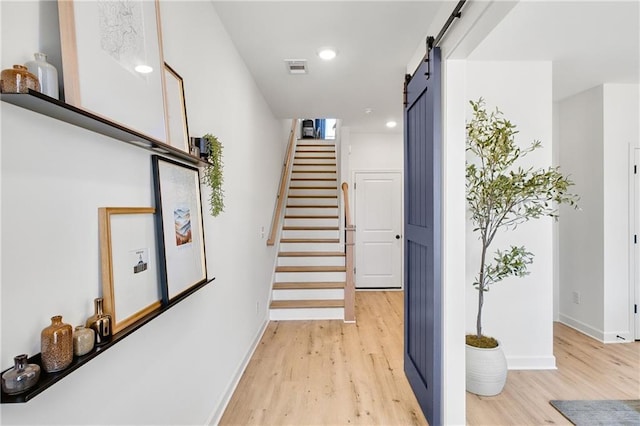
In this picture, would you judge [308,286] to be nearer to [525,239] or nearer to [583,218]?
[525,239]

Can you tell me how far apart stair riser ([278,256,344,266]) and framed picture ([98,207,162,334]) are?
3300 mm

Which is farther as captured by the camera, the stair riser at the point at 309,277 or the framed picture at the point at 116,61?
the stair riser at the point at 309,277

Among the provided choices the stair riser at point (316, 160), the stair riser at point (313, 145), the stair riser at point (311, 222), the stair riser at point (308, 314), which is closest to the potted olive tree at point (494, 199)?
the stair riser at point (308, 314)

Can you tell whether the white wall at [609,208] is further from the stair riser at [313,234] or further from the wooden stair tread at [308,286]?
the stair riser at [313,234]

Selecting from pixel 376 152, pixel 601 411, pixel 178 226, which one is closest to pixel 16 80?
pixel 178 226

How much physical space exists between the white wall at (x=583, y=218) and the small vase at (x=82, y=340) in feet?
13.5

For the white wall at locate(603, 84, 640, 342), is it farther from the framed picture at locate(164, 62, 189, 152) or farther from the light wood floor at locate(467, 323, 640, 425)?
the framed picture at locate(164, 62, 189, 152)

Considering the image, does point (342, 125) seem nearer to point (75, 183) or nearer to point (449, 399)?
point (449, 399)

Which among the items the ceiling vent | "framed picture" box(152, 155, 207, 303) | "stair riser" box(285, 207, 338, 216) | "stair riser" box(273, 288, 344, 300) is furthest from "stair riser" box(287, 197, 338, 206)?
"framed picture" box(152, 155, 207, 303)

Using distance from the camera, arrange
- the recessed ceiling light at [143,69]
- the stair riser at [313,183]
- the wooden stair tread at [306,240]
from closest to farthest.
Answer: the recessed ceiling light at [143,69], the wooden stair tread at [306,240], the stair riser at [313,183]

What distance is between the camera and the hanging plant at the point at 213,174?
1.75 meters

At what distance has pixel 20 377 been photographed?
65cm

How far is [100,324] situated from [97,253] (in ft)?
0.65

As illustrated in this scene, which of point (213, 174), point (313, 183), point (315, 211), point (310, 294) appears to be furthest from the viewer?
point (313, 183)
